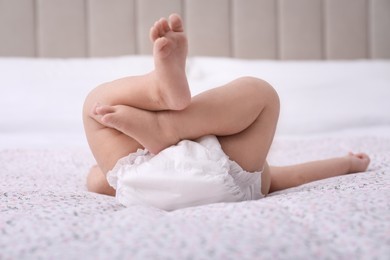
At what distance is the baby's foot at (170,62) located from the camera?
0.71 meters

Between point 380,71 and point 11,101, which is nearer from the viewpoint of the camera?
point 11,101

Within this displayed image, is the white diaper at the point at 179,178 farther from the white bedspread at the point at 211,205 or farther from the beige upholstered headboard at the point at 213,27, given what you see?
the beige upholstered headboard at the point at 213,27

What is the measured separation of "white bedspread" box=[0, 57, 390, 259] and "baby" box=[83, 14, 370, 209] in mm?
65

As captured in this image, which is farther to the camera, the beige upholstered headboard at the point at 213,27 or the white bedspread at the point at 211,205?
the beige upholstered headboard at the point at 213,27

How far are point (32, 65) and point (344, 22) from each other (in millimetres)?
1501

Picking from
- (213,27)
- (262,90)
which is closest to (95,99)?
(262,90)

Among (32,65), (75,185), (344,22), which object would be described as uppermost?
(344,22)

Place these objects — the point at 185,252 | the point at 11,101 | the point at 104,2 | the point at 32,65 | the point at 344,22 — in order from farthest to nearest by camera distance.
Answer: the point at 344,22 → the point at 104,2 → the point at 32,65 → the point at 11,101 → the point at 185,252

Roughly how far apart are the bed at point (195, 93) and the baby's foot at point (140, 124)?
109mm

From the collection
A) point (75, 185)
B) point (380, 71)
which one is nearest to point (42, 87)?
point (75, 185)

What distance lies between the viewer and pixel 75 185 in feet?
3.38

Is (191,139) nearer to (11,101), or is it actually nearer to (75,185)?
(75,185)

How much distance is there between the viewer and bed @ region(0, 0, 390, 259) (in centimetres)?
50

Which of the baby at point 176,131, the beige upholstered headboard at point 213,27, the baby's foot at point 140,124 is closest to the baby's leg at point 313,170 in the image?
the baby at point 176,131
